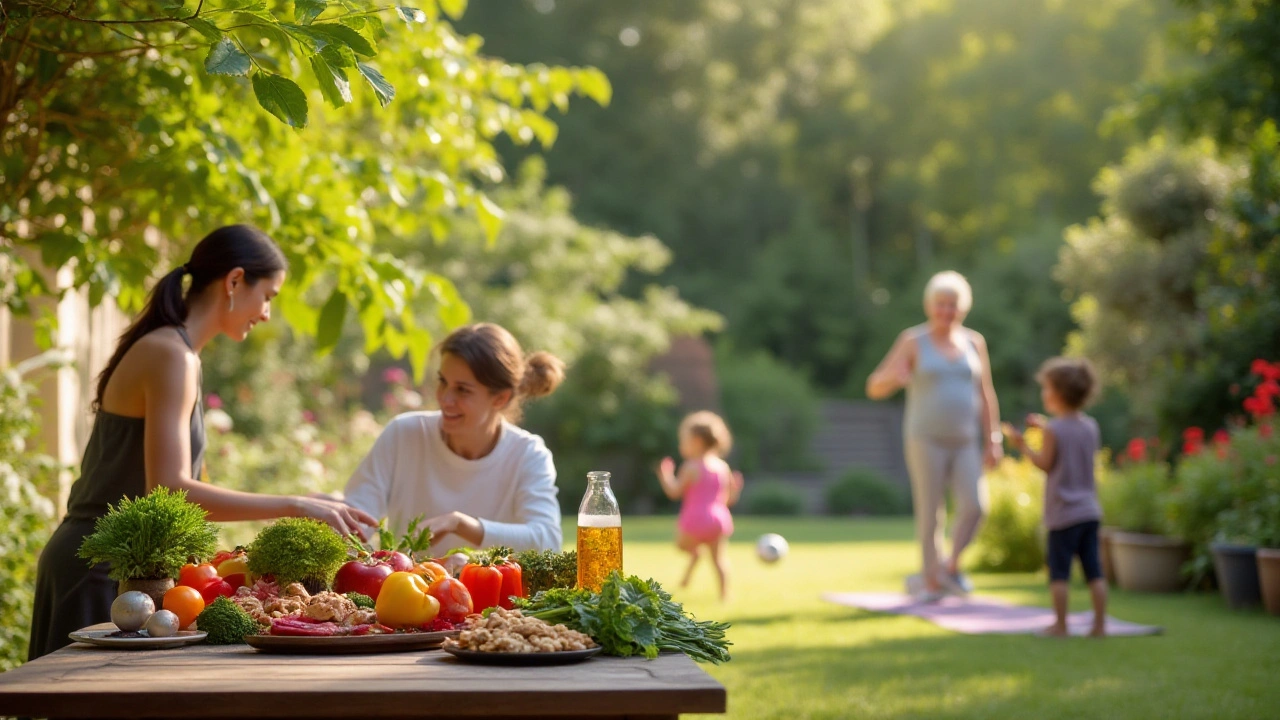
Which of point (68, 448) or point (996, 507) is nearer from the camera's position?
point (68, 448)

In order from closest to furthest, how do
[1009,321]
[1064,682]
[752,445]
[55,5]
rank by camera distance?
[55,5] < [1064,682] < [752,445] < [1009,321]

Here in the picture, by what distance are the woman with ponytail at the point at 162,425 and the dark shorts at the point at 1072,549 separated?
5125mm

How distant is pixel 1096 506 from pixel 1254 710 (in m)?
2.29

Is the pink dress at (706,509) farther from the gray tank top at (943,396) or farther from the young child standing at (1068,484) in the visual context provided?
the young child standing at (1068,484)

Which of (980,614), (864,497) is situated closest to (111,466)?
(980,614)

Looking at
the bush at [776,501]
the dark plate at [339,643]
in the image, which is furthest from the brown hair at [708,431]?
the bush at [776,501]

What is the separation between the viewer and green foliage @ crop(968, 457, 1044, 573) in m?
11.6

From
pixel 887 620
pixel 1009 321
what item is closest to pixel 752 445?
pixel 1009 321

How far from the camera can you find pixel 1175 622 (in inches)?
305

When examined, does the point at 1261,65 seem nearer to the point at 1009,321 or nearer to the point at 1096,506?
the point at 1096,506

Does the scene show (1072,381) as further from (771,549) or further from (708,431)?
(771,549)

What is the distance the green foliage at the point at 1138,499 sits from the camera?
10.2 meters

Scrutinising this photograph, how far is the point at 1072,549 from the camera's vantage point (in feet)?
24.3

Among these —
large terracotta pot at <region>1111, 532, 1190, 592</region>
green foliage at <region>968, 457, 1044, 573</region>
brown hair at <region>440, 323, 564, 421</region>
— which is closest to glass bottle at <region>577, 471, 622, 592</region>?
brown hair at <region>440, 323, 564, 421</region>
